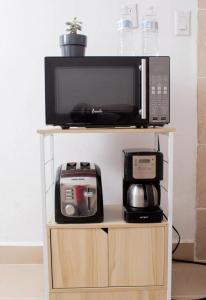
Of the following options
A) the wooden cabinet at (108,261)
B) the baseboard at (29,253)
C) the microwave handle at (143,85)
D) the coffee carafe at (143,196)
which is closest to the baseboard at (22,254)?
the baseboard at (29,253)

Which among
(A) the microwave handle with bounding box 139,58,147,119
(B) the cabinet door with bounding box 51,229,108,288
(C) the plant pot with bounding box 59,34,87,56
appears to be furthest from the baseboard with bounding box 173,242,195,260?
(C) the plant pot with bounding box 59,34,87,56

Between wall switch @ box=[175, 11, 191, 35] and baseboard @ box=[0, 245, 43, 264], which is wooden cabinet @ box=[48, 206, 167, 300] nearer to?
baseboard @ box=[0, 245, 43, 264]

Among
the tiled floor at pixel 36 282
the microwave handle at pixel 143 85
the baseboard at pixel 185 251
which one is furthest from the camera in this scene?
the baseboard at pixel 185 251

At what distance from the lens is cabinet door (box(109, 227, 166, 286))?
125 cm

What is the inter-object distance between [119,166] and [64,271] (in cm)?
59

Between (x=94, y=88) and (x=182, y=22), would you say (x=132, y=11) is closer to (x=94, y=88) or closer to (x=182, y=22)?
(x=182, y=22)

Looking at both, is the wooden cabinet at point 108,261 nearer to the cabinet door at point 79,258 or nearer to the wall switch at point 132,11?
the cabinet door at point 79,258

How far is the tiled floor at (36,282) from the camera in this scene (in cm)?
142

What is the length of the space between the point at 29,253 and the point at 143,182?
2.54ft

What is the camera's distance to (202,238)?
1.67 m

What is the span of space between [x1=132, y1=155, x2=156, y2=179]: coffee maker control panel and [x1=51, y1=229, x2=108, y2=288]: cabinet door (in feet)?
0.85

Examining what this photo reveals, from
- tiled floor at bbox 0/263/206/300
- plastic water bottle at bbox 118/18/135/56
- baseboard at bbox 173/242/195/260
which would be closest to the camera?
tiled floor at bbox 0/263/206/300

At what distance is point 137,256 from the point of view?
49.4 inches

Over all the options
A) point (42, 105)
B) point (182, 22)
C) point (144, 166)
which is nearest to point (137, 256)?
point (144, 166)
